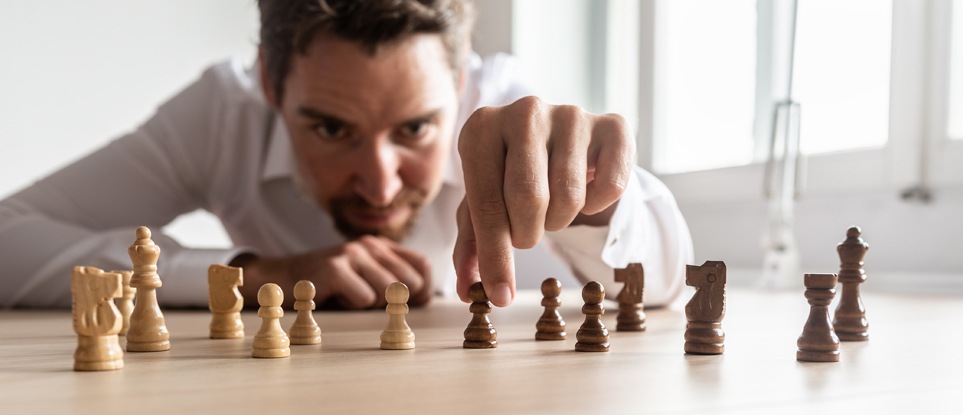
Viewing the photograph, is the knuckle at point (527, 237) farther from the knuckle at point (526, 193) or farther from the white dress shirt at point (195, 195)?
the white dress shirt at point (195, 195)

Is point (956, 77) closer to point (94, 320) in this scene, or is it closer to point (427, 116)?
point (427, 116)

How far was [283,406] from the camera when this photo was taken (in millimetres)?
579

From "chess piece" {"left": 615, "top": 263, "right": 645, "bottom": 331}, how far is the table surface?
0.08 ft

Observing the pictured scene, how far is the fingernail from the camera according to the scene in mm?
954

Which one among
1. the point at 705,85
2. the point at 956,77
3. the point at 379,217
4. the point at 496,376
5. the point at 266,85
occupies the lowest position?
the point at 496,376

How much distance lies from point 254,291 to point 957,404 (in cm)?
133

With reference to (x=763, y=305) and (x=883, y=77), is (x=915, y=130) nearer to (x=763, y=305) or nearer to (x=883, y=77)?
(x=883, y=77)

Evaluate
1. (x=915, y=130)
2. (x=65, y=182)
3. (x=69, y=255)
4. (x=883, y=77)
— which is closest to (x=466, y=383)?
(x=69, y=255)

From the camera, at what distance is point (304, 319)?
982 millimetres

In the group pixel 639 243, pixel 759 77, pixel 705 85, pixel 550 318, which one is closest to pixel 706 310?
pixel 550 318

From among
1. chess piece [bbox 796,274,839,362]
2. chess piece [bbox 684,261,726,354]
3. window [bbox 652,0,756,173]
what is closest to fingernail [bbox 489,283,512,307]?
chess piece [bbox 684,261,726,354]

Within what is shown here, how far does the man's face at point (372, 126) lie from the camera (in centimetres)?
181

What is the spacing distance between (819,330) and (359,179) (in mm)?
1286

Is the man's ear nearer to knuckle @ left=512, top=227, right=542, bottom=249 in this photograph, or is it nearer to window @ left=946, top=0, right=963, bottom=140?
knuckle @ left=512, top=227, right=542, bottom=249
